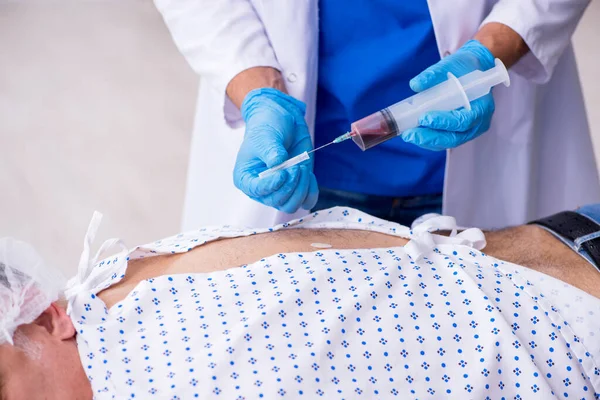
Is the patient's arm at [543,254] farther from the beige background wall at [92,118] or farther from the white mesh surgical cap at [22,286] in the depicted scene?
the beige background wall at [92,118]

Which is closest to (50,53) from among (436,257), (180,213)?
(180,213)

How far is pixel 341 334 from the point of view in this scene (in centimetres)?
100

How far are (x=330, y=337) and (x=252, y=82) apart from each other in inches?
23.0

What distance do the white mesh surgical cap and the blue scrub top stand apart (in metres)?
0.66

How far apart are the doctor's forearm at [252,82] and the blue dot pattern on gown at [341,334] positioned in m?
0.41

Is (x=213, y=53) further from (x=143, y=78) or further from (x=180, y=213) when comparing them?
(x=143, y=78)

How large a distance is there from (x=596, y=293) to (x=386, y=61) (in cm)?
60

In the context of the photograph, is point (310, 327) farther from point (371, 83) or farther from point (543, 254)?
point (371, 83)

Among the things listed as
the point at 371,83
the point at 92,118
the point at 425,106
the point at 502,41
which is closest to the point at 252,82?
the point at 371,83

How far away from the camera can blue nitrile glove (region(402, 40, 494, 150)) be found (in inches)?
45.1

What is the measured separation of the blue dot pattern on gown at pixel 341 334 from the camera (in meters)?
0.97

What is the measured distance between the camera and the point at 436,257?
44.4 inches

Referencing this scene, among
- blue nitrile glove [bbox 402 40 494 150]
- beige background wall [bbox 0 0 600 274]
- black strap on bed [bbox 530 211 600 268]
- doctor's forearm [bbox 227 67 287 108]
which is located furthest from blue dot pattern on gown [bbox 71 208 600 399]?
beige background wall [bbox 0 0 600 274]

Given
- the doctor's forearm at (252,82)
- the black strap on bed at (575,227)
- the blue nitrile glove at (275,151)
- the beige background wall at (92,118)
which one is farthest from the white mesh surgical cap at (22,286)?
the beige background wall at (92,118)
